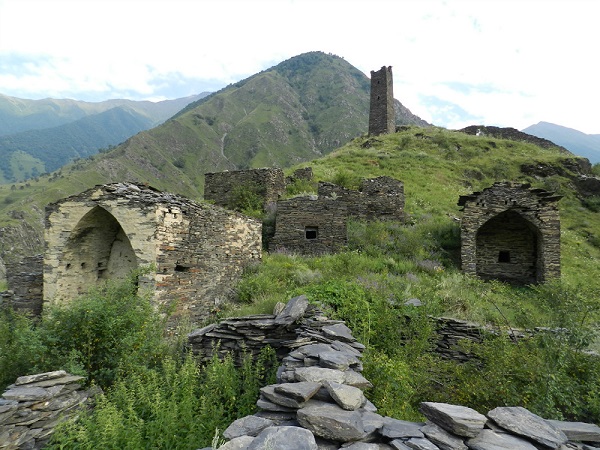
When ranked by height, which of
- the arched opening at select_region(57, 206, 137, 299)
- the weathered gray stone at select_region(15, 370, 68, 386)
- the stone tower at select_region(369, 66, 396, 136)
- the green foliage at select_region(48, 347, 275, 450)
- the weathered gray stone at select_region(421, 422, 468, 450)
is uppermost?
the stone tower at select_region(369, 66, 396, 136)

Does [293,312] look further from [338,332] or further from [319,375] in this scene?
[319,375]

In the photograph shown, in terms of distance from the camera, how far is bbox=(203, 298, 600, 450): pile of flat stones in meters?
2.39

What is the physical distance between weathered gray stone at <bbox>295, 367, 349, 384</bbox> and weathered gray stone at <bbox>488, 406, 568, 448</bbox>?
1422 millimetres

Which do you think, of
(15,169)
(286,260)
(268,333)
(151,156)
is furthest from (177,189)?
(15,169)

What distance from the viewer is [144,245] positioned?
6.95 m

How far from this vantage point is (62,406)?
3.90 m

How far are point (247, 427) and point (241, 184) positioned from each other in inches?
497

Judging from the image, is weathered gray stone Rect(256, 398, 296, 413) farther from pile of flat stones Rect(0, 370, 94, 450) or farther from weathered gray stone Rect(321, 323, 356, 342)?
pile of flat stones Rect(0, 370, 94, 450)

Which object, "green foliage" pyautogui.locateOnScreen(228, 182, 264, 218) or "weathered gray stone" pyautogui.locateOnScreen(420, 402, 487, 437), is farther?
"green foliage" pyautogui.locateOnScreen(228, 182, 264, 218)

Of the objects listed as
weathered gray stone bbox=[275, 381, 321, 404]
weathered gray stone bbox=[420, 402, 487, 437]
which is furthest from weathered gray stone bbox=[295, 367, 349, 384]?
weathered gray stone bbox=[420, 402, 487, 437]

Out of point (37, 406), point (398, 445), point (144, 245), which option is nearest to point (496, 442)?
point (398, 445)

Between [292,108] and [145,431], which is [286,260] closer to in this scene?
[145,431]

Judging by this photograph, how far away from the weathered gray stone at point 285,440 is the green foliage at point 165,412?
0.92 meters

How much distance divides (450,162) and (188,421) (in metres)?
27.3
